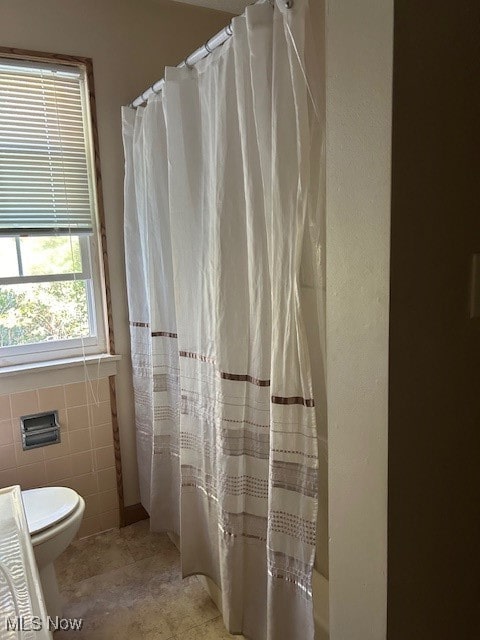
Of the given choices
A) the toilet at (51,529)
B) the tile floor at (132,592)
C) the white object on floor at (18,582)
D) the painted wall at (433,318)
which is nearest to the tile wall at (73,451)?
the tile floor at (132,592)

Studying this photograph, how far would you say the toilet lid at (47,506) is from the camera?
1657mm

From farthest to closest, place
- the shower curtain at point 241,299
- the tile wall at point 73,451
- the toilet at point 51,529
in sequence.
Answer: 1. the tile wall at point 73,451
2. the toilet at point 51,529
3. the shower curtain at point 241,299

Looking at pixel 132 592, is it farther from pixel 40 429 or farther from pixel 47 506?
pixel 40 429

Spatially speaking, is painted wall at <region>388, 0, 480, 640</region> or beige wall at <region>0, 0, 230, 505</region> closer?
painted wall at <region>388, 0, 480, 640</region>

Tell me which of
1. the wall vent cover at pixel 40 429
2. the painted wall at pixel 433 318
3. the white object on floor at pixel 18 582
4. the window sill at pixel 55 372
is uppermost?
the painted wall at pixel 433 318

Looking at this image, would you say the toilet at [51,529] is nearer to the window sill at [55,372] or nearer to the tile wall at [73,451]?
the tile wall at [73,451]

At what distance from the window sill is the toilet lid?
1.48ft

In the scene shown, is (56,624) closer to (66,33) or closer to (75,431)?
(75,431)

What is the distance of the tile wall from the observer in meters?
2.05

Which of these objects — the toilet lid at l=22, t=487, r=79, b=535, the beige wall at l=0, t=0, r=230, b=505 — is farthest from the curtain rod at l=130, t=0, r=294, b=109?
the toilet lid at l=22, t=487, r=79, b=535

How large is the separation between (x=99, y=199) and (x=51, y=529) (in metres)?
1.37

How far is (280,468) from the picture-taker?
1261 mm

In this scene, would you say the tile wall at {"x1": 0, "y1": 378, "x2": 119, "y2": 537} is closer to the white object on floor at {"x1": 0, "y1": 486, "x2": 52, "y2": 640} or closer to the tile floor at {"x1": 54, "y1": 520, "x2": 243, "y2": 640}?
the tile floor at {"x1": 54, "y1": 520, "x2": 243, "y2": 640}

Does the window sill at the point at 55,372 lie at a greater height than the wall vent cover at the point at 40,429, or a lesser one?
greater
